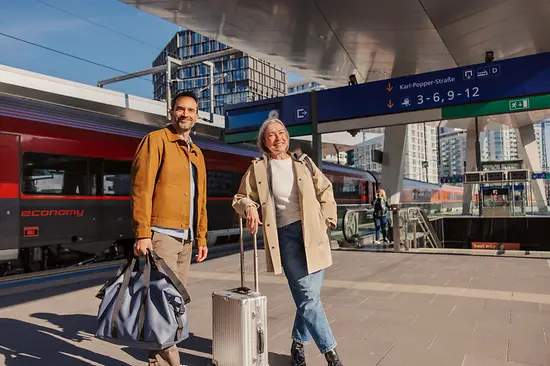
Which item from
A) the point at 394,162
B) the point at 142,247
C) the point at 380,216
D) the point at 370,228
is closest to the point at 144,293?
the point at 142,247

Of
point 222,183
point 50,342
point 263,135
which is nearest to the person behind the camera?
point 263,135

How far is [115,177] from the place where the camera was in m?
9.08

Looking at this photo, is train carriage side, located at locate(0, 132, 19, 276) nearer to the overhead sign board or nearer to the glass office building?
the overhead sign board

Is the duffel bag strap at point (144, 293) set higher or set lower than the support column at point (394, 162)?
lower

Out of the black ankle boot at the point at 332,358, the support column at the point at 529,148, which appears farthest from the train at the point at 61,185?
the support column at the point at 529,148

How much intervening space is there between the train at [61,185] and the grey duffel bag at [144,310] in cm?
580

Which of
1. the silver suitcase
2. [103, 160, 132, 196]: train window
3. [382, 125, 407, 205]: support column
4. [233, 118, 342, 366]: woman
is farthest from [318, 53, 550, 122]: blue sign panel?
[382, 125, 407, 205]: support column

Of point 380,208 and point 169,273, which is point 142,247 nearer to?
point 169,273

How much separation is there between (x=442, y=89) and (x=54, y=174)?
744cm

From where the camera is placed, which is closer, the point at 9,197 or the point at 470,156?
the point at 9,197

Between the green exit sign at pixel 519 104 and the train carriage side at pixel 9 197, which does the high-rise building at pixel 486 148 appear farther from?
the train carriage side at pixel 9 197

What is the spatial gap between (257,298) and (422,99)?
6731 mm

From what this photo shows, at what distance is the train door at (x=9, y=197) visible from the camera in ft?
22.9

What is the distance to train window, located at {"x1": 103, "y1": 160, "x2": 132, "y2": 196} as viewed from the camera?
887 centimetres
